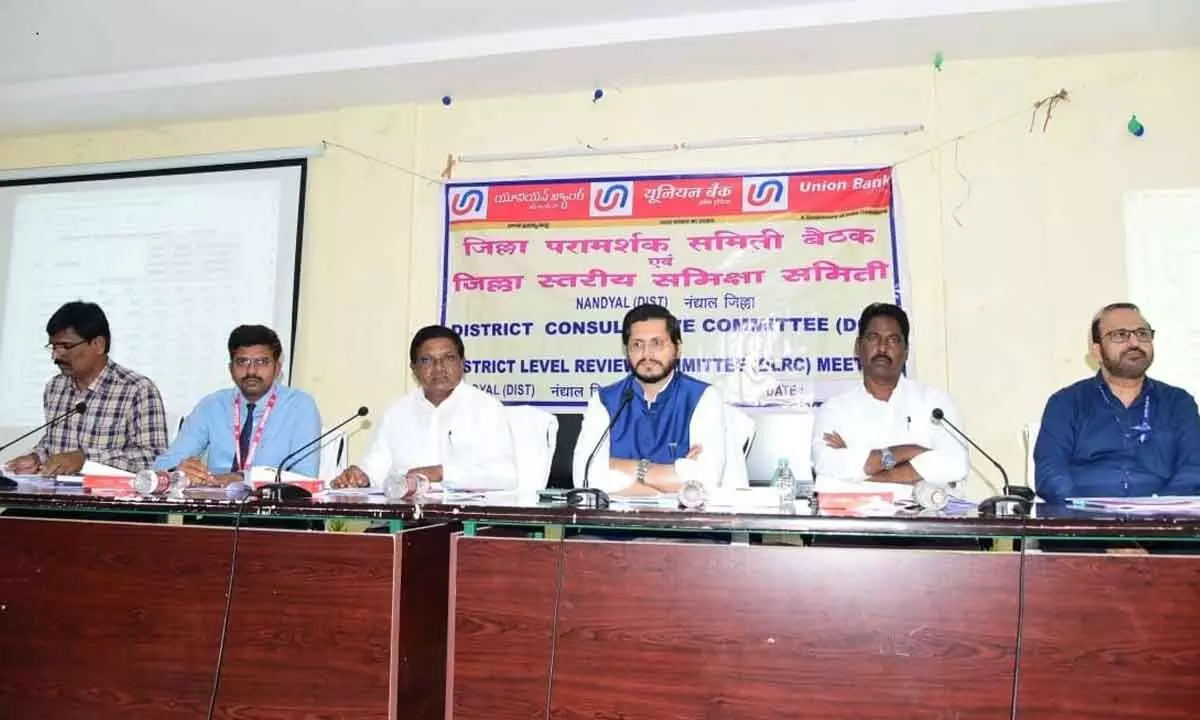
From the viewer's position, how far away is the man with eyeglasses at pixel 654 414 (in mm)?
2752

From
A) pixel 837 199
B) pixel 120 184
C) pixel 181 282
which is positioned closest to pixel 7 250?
pixel 120 184

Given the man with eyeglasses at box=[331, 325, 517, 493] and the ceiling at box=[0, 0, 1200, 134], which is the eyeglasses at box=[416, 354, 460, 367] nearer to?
the man with eyeglasses at box=[331, 325, 517, 493]

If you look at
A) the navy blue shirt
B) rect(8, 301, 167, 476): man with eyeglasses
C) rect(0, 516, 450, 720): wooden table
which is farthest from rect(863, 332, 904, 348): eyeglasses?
rect(8, 301, 167, 476): man with eyeglasses

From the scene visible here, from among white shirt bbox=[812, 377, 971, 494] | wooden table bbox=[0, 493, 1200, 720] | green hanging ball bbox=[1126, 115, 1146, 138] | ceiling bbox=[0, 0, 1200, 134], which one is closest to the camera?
wooden table bbox=[0, 493, 1200, 720]

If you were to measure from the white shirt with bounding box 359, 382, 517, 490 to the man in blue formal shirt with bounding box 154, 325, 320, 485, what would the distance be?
0.86 feet

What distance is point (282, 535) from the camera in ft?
6.09

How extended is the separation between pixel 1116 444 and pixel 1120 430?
46 mm

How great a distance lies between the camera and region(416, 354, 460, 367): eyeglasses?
A: 10.1 ft

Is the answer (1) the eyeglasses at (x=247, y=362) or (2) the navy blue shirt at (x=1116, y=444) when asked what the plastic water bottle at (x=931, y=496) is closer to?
(2) the navy blue shirt at (x=1116, y=444)

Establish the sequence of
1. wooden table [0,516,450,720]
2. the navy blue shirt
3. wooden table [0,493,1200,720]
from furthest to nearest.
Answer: the navy blue shirt
wooden table [0,516,450,720]
wooden table [0,493,1200,720]

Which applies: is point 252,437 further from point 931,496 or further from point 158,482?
point 931,496

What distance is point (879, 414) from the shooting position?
3062 mm

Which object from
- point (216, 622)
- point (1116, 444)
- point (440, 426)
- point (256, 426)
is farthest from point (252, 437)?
point (1116, 444)

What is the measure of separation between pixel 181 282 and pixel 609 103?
235 cm
